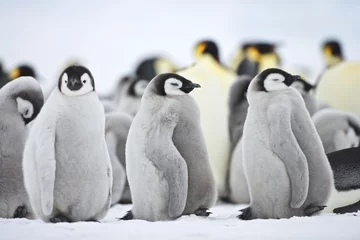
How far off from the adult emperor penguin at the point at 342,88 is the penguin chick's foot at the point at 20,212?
5.79ft

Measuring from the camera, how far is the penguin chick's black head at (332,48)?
4133mm

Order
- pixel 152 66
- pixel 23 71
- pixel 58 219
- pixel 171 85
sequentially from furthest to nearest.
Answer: pixel 152 66 < pixel 23 71 < pixel 171 85 < pixel 58 219

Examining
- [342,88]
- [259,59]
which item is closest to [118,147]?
[342,88]

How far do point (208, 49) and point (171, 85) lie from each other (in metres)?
A: 1.03

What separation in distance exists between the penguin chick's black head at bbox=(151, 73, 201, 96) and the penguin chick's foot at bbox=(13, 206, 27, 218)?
65 centimetres

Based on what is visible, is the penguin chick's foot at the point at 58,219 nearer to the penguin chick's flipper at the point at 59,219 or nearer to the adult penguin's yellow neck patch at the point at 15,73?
the penguin chick's flipper at the point at 59,219

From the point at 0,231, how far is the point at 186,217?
0.59 m

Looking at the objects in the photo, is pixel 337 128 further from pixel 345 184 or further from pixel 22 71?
pixel 22 71

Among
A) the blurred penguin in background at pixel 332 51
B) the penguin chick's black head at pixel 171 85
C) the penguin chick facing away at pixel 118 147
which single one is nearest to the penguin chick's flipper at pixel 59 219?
the penguin chick's black head at pixel 171 85

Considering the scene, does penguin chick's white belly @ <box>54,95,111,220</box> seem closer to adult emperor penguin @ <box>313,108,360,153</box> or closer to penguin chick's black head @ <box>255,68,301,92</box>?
penguin chick's black head @ <box>255,68,301,92</box>

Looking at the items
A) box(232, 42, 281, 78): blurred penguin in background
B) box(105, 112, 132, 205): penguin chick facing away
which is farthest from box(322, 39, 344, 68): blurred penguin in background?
box(105, 112, 132, 205): penguin chick facing away

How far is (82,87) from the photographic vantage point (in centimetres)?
204

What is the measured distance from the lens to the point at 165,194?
205 centimetres

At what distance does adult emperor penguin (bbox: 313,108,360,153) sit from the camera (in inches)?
105
